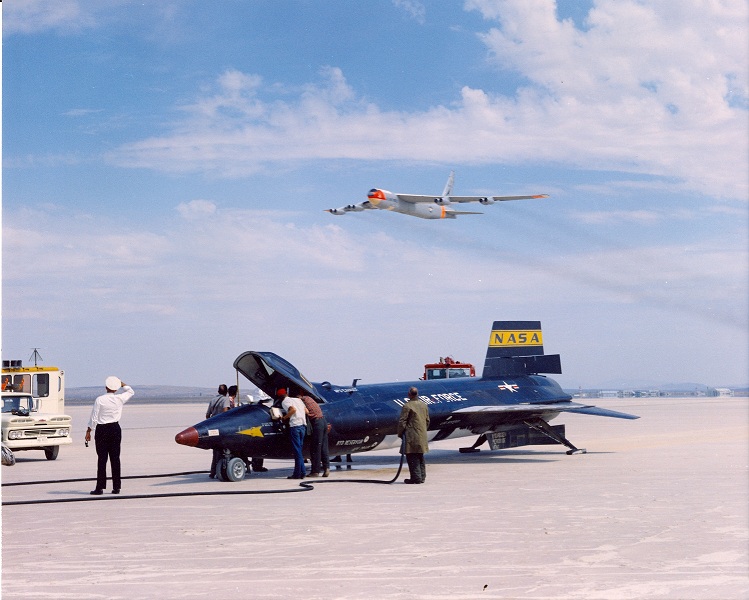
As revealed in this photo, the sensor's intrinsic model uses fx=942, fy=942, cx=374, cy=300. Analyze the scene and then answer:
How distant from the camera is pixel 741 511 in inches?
523

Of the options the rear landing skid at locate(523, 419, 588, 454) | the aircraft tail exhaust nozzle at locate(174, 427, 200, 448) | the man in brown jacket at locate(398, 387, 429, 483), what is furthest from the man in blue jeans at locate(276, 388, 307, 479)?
the rear landing skid at locate(523, 419, 588, 454)

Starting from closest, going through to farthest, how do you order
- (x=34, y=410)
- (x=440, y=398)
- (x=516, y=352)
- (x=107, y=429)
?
(x=107, y=429)
(x=440, y=398)
(x=34, y=410)
(x=516, y=352)

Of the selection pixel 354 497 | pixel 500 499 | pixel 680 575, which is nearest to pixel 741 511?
pixel 500 499

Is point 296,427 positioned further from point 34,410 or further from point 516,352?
point 34,410

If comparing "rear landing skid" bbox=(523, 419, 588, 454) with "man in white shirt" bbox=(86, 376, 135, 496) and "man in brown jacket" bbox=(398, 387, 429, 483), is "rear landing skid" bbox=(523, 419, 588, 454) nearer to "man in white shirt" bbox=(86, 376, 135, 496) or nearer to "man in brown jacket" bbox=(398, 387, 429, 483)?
"man in brown jacket" bbox=(398, 387, 429, 483)

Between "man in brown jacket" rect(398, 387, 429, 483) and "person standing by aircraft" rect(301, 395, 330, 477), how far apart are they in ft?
6.83

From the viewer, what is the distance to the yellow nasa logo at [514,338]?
26.3 metres

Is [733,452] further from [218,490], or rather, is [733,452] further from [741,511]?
[218,490]

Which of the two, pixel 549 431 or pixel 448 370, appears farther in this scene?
pixel 448 370

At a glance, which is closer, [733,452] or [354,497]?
[354,497]

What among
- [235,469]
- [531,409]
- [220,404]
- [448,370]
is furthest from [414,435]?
[448,370]

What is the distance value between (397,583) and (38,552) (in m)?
4.41

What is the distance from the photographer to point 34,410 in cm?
2591

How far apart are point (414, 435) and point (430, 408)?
468 cm
